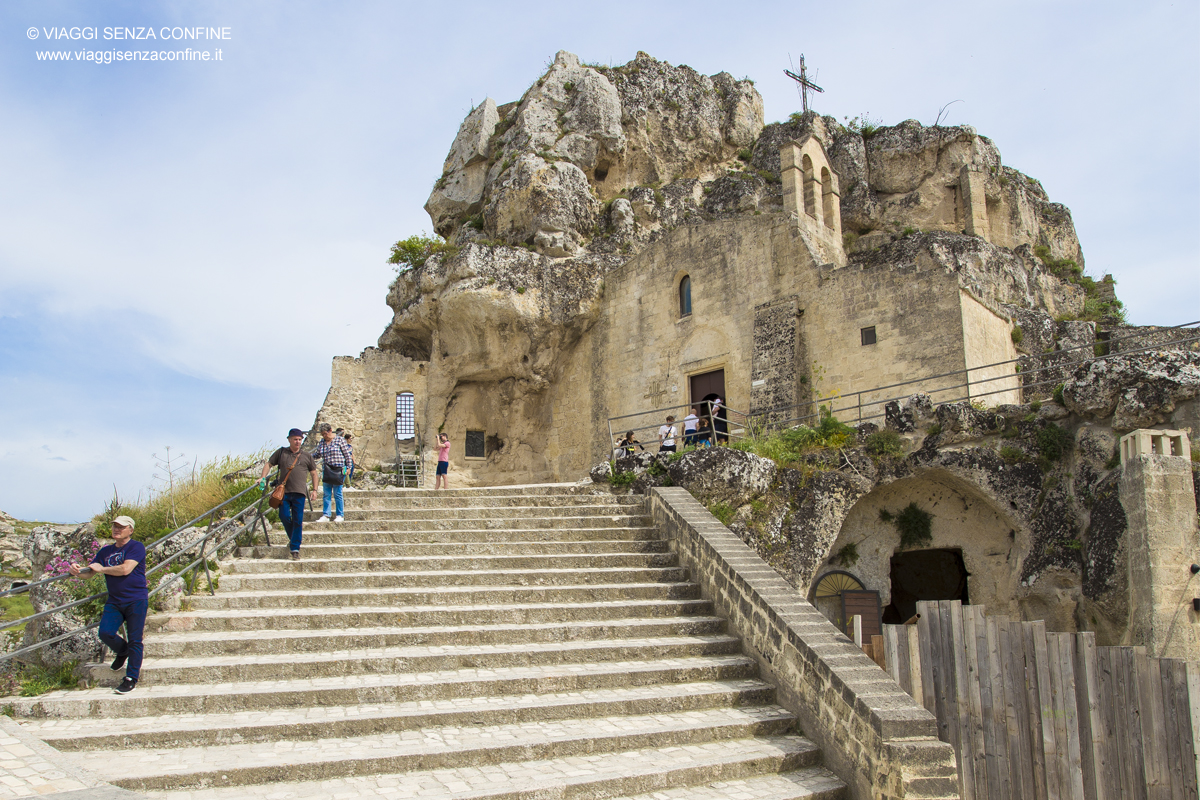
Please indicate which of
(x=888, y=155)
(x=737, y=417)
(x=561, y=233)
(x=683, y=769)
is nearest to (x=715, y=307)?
(x=737, y=417)

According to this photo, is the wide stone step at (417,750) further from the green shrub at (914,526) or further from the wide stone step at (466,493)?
the green shrub at (914,526)

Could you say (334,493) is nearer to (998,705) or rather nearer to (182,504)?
(182,504)

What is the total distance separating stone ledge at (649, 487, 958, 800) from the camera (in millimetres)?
5152

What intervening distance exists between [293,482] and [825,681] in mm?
5638

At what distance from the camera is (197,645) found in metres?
6.41

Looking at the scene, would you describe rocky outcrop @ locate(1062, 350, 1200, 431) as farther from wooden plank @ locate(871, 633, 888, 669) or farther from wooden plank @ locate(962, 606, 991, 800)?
wooden plank @ locate(871, 633, 888, 669)

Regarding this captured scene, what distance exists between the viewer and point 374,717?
5.53 m

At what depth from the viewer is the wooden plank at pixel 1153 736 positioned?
247 inches

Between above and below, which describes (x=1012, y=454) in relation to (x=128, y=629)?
above

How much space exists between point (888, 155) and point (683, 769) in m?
23.5

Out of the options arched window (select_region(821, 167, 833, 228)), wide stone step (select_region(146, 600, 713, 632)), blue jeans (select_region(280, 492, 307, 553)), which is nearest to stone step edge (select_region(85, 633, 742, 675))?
wide stone step (select_region(146, 600, 713, 632))

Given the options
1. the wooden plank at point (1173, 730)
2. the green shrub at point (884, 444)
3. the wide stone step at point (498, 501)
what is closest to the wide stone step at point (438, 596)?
the wide stone step at point (498, 501)

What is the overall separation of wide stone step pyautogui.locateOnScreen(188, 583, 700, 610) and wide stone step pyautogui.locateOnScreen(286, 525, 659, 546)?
1.18 m

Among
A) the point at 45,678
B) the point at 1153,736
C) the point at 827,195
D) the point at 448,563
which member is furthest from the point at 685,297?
the point at 45,678
